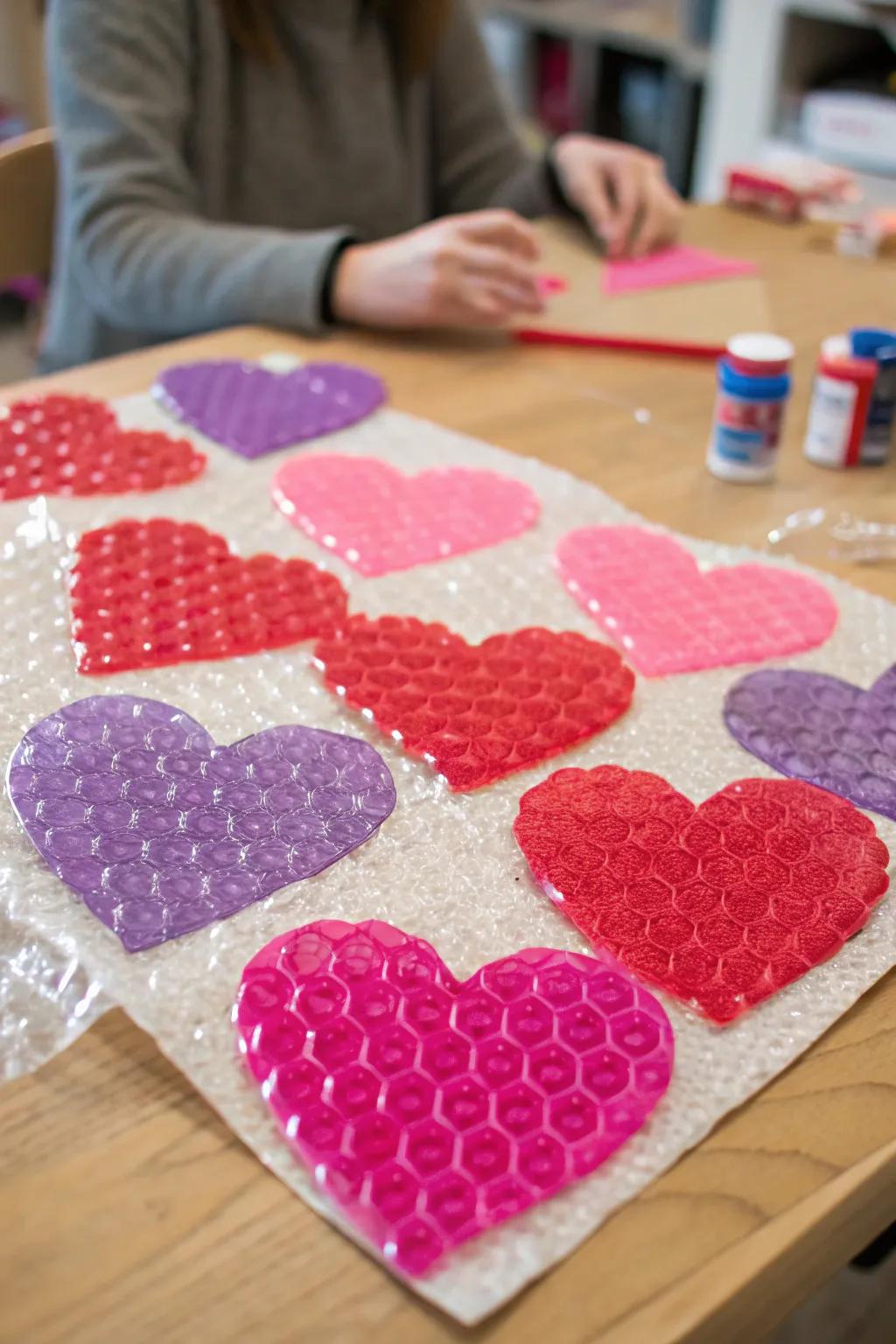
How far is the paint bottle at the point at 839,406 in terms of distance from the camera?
931 mm

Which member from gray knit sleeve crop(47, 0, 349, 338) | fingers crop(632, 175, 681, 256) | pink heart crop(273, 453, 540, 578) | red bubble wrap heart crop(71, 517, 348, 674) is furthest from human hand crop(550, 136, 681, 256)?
red bubble wrap heart crop(71, 517, 348, 674)

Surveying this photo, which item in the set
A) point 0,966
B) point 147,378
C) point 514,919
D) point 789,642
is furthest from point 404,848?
point 147,378

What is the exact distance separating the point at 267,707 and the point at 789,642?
0.32 m

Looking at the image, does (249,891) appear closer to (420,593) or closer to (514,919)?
(514,919)

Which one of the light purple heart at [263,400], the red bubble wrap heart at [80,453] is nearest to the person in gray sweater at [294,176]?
the light purple heart at [263,400]

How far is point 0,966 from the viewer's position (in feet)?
1.72

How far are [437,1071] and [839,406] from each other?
69cm

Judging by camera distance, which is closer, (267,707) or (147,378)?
(267,707)

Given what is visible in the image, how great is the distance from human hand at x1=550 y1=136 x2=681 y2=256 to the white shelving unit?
45.3 inches

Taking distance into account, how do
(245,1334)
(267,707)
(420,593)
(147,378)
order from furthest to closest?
(147,378) → (420,593) → (267,707) → (245,1334)

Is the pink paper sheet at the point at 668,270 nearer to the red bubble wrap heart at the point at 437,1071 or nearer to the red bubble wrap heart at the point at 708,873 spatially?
the red bubble wrap heart at the point at 708,873

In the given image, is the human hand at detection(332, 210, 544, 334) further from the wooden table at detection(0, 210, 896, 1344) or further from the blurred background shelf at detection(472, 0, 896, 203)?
the blurred background shelf at detection(472, 0, 896, 203)

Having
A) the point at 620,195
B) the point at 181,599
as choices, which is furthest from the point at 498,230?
the point at 181,599

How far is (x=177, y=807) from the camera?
0.59 m
